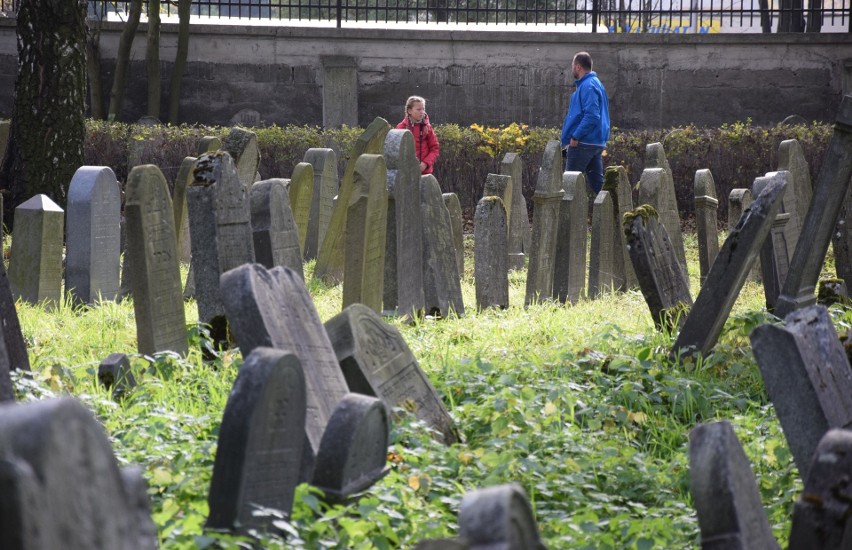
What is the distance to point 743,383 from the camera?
611 cm

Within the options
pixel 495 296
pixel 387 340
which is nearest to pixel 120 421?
pixel 387 340

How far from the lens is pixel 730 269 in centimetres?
620

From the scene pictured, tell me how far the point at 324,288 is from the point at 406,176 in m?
2.11

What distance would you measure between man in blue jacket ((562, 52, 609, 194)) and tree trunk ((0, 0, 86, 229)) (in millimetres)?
5312

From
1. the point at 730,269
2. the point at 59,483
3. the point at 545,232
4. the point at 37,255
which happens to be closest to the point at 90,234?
the point at 37,255

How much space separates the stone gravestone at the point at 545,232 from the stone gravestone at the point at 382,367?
434 centimetres

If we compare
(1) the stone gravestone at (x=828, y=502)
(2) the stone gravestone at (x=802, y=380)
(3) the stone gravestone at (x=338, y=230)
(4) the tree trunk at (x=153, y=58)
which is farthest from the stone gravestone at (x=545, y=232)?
(4) the tree trunk at (x=153, y=58)

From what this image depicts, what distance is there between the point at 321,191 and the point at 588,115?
10.3ft

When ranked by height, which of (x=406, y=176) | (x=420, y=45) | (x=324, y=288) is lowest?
(x=324, y=288)

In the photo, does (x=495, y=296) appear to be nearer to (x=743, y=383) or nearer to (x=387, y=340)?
(x=743, y=383)

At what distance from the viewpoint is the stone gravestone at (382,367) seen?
472 cm

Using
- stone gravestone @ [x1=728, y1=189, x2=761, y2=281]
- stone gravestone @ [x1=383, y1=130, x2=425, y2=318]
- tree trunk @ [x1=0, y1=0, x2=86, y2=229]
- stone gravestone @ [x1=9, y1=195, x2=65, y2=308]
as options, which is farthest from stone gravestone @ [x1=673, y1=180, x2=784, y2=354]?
tree trunk @ [x1=0, y1=0, x2=86, y2=229]

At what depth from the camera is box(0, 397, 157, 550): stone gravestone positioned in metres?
1.76

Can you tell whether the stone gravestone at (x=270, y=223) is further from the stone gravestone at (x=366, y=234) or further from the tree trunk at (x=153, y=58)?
the tree trunk at (x=153, y=58)
